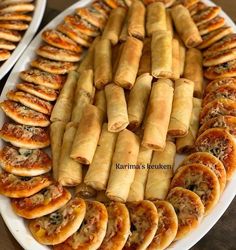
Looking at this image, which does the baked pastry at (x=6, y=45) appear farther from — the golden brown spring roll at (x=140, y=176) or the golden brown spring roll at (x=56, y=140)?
the golden brown spring roll at (x=140, y=176)

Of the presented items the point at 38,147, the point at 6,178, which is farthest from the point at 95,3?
the point at 6,178

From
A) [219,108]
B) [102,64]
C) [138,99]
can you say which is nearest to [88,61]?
[102,64]

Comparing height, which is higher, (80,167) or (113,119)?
(113,119)

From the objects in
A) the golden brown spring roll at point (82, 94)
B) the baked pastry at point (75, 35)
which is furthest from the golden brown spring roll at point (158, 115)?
the baked pastry at point (75, 35)

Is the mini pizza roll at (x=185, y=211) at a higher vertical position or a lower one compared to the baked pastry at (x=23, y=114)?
lower

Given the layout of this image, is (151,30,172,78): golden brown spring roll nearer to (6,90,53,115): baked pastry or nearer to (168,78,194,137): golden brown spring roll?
(168,78,194,137): golden brown spring roll

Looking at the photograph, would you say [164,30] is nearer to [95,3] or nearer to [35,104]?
[95,3]

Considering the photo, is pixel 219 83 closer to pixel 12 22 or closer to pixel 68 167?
pixel 68 167
